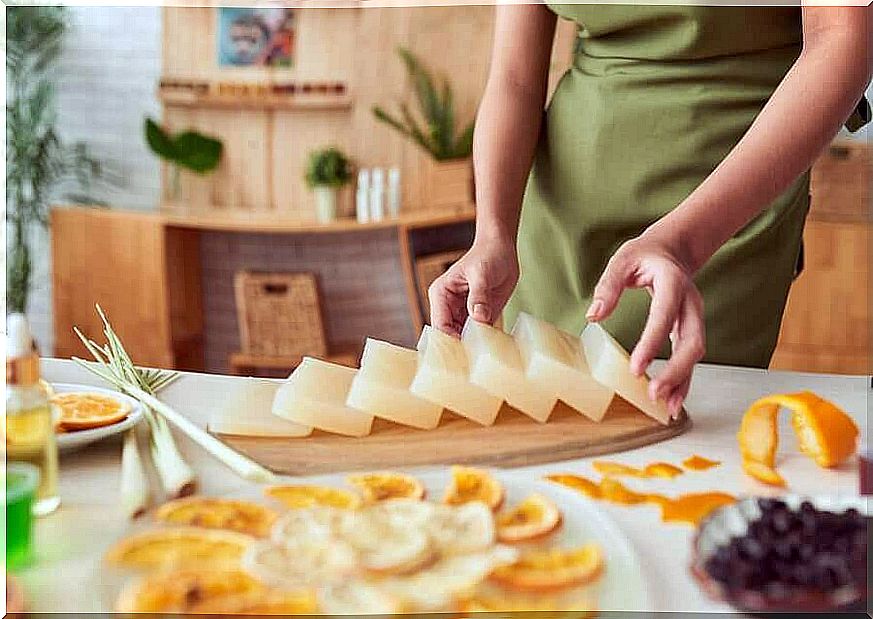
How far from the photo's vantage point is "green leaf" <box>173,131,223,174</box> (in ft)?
11.0

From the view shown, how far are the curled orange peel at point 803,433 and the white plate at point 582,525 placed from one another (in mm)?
183

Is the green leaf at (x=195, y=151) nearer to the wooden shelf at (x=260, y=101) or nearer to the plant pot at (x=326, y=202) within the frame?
the wooden shelf at (x=260, y=101)

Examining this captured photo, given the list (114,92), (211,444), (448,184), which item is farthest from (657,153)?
(114,92)

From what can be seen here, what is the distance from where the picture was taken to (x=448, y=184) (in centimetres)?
324

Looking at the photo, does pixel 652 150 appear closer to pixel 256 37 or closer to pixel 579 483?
pixel 579 483

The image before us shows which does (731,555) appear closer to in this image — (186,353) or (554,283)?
(554,283)

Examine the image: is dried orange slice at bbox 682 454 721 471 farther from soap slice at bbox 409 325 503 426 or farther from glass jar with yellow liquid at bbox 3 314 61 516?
glass jar with yellow liquid at bbox 3 314 61 516

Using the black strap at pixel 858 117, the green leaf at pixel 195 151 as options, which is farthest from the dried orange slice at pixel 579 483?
the green leaf at pixel 195 151

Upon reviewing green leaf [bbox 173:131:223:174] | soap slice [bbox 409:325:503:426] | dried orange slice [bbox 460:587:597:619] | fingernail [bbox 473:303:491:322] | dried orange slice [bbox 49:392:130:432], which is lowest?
dried orange slice [bbox 460:587:597:619]

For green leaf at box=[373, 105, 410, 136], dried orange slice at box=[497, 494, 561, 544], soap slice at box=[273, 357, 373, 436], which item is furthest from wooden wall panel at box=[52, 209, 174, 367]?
dried orange slice at box=[497, 494, 561, 544]

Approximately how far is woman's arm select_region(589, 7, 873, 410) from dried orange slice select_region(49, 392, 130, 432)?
44 centimetres

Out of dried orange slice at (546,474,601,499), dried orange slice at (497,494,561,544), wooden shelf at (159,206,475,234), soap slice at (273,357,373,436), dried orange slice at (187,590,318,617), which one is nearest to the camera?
dried orange slice at (187,590,318,617)

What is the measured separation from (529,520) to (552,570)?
76 millimetres

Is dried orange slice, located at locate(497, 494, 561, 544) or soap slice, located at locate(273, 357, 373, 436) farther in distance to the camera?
soap slice, located at locate(273, 357, 373, 436)
